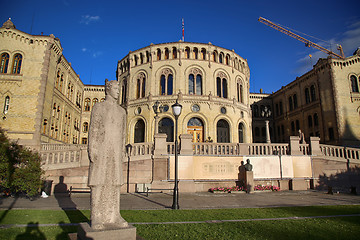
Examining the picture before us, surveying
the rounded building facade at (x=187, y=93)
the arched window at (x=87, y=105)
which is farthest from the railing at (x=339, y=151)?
the arched window at (x=87, y=105)

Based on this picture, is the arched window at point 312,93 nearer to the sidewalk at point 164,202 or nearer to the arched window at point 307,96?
the arched window at point 307,96

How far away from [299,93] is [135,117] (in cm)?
2959

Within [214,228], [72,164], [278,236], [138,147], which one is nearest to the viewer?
[278,236]

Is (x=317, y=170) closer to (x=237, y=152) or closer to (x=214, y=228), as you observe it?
(x=237, y=152)

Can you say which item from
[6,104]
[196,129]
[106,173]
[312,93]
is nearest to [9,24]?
[6,104]

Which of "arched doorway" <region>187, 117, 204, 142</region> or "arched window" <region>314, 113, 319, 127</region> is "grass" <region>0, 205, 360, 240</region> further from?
"arched window" <region>314, 113, 319, 127</region>

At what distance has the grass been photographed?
18.7 ft

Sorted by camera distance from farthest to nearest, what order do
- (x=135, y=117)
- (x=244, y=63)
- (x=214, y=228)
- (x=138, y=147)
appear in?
(x=244, y=63), (x=135, y=117), (x=138, y=147), (x=214, y=228)

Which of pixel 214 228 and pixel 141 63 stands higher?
pixel 141 63

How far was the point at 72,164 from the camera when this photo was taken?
15547 mm

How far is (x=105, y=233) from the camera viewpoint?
4148 millimetres

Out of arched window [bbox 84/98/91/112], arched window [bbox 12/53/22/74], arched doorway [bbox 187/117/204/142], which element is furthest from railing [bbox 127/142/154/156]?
arched window [bbox 84/98/91/112]

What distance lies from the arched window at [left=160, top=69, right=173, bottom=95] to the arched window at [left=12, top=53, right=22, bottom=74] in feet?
55.6

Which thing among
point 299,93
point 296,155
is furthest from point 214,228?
point 299,93
